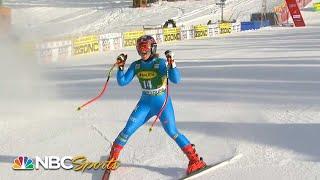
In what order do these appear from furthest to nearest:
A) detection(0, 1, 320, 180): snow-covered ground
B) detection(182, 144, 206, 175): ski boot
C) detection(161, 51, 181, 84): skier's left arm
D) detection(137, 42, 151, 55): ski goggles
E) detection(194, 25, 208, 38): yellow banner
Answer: detection(194, 25, 208, 38): yellow banner < detection(0, 1, 320, 180): snow-covered ground < detection(182, 144, 206, 175): ski boot < detection(137, 42, 151, 55): ski goggles < detection(161, 51, 181, 84): skier's left arm

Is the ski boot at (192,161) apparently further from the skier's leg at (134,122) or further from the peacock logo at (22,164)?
the peacock logo at (22,164)

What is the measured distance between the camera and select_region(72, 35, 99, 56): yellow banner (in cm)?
2334

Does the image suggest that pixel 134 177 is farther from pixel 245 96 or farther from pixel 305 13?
pixel 305 13

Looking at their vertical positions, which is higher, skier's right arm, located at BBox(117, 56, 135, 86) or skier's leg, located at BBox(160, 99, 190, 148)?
skier's right arm, located at BBox(117, 56, 135, 86)

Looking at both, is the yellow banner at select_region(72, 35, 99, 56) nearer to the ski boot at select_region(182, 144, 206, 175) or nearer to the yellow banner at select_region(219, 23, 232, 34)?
the yellow banner at select_region(219, 23, 232, 34)

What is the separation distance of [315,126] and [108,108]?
408 cm

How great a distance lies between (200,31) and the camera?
3438 cm

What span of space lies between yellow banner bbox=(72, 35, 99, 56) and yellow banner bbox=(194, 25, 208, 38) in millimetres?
10768

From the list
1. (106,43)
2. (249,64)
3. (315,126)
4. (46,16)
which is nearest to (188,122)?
(315,126)

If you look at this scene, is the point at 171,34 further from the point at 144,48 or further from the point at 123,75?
the point at 144,48

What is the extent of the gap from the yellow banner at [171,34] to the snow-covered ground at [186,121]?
16.6 m

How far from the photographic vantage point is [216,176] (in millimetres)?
5426

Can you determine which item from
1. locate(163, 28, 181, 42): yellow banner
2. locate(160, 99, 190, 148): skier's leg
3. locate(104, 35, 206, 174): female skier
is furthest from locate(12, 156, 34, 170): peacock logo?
locate(163, 28, 181, 42): yellow banner

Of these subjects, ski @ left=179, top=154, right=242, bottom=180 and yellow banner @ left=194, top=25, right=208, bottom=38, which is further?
yellow banner @ left=194, top=25, right=208, bottom=38
